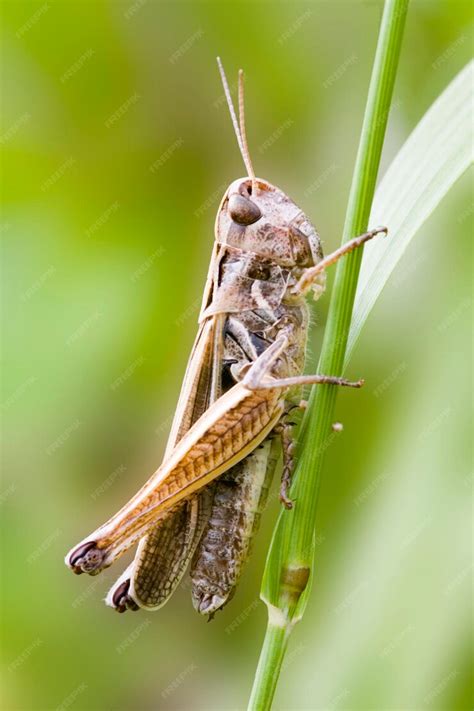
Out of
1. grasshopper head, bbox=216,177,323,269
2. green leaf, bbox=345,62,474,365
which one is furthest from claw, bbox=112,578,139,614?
grasshopper head, bbox=216,177,323,269

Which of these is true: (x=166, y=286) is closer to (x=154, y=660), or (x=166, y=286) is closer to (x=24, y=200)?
(x=24, y=200)

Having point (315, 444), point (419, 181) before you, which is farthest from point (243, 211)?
point (315, 444)

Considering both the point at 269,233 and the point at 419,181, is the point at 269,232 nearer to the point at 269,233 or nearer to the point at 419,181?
the point at 269,233

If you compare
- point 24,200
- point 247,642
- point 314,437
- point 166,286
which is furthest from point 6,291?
point 314,437

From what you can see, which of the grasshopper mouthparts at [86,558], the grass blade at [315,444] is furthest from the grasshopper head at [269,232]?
the grasshopper mouthparts at [86,558]

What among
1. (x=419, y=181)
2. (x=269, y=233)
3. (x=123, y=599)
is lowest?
(x=123, y=599)
